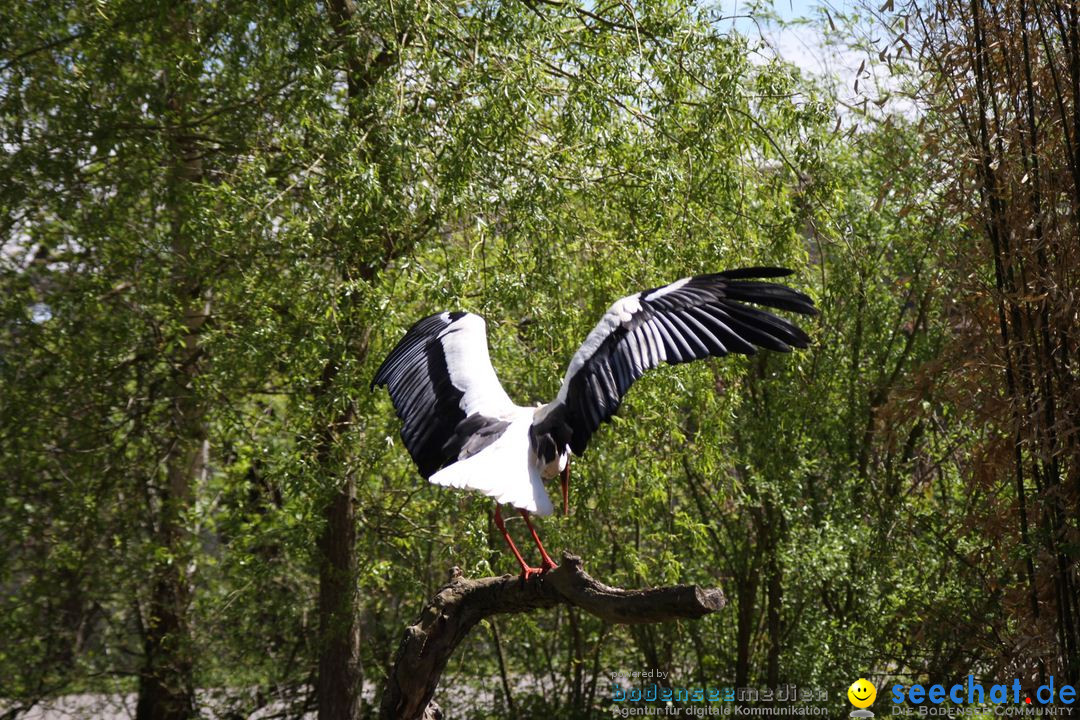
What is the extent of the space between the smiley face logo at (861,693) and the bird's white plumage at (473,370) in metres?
2.80

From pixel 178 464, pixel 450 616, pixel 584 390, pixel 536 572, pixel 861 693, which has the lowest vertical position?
pixel 861 693

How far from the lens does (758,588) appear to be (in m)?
6.40

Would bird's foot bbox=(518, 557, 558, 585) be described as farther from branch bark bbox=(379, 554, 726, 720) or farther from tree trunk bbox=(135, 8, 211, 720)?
tree trunk bbox=(135, 8, 211, 720)

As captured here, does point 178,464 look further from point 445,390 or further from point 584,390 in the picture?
point 584,390

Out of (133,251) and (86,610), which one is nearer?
(133,251)

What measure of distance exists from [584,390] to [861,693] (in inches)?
124

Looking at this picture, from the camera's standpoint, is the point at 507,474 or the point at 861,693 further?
the point at 861,693

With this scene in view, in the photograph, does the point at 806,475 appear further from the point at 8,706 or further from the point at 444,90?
the point at 8,706

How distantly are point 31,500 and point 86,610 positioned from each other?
3.08 feet

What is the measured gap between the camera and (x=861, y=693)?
211 inches

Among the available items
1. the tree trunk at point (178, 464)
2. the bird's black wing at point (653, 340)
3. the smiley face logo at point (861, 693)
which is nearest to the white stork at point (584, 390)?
the bird's black wing at point (653, 340)

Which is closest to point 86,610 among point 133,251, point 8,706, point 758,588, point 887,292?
point 8,706

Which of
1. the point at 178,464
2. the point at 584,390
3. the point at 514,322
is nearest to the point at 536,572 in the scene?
the point at 584,390

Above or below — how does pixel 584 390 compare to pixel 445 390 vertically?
below
